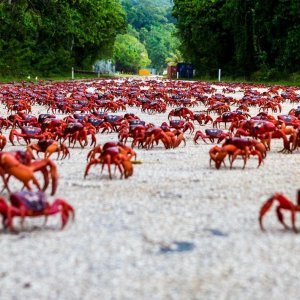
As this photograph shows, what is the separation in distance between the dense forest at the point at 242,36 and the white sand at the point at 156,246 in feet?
133

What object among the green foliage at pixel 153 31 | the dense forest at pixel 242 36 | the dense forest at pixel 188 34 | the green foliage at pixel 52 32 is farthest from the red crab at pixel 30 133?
Answer: the green foliage at pixel 153 31

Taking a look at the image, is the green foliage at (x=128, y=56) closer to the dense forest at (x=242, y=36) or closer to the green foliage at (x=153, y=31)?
the green foliage at (x=153, y=31)

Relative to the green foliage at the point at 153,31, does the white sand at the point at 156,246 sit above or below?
below

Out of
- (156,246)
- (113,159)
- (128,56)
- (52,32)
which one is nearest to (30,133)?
(113,159)

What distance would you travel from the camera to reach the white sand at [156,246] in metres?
2.99

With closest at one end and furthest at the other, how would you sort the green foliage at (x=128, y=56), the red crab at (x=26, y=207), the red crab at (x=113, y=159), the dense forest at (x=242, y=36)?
the red crab at (x=26, y=207) → the red crab at (x=113, y=159) → the dense forest at (x=242, y=36) → the green foliage at (x=128, y=56)

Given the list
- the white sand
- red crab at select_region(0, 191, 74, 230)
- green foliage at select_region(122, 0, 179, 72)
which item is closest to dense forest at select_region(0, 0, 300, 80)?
the white sand

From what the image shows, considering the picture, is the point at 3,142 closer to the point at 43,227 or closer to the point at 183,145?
the point at 183,145

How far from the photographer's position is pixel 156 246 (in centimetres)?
→ 366

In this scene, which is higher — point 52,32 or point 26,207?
point 52,32

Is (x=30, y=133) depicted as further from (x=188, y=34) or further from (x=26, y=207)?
(x=188, y=34)

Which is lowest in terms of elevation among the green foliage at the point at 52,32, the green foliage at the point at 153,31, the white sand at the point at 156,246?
the white sand at the point at 156,246

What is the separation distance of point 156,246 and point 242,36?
166ft

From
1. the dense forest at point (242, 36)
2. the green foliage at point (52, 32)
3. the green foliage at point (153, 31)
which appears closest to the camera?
the green foliage at point (52, 32)
